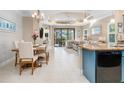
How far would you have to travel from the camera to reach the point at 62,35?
754 inches

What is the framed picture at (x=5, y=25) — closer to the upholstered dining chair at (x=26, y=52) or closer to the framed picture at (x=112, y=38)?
the upholstered dining chair at (x=26, y=52)

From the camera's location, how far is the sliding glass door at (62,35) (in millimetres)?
19030

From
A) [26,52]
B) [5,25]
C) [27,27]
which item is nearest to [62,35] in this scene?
[27,27]

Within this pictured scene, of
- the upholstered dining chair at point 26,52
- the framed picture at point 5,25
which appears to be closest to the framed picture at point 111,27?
the framed picture at point 5,25

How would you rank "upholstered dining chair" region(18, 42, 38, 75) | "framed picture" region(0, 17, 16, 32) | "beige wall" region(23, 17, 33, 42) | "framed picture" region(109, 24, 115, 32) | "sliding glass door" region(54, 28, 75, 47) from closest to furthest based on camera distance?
"upholstered dining chair" region(18, 42, 38, 75), "framed picture" region(0, 17, 16, 32), "beige wall" region(23, 17, 33, 42), "framed picture" region(109, 24, 115, 32), "sliding glass door" region(54, 28, 75, 47)

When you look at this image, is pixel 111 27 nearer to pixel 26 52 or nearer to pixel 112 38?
Answer: pixel 112 38

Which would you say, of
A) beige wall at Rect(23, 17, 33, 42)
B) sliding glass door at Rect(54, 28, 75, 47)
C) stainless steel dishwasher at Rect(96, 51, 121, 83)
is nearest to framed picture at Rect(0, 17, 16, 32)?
beige wall at Rect(23, 17, 33, 42)

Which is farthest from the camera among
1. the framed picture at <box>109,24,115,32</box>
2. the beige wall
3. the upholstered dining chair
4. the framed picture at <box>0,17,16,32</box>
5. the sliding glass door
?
the sliding glass door

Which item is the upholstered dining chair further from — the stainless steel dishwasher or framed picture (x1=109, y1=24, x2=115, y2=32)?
framed picture (x1=109, y1=24, x2=115, y2=32)

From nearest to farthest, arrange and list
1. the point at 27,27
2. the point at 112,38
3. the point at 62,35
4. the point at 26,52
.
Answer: the point at 26,52 < the point at 27,27 < the point at 112,38 < the point at 62,35

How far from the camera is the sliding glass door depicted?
1903 cm

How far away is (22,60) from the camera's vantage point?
5.00 m
